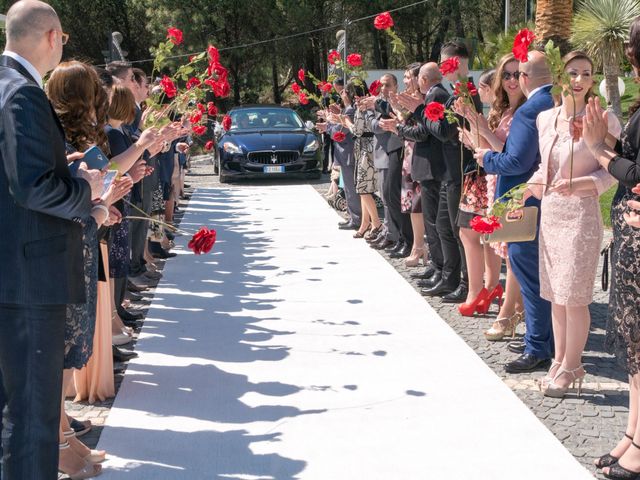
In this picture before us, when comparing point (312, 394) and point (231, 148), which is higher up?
point (231, 148)

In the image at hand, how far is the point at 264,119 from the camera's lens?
18.2 meters

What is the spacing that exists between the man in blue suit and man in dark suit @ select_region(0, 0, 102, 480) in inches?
118

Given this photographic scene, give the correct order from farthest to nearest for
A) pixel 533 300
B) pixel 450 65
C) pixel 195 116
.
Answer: pixel 195 116, pixel 450 65, pixel 533 300

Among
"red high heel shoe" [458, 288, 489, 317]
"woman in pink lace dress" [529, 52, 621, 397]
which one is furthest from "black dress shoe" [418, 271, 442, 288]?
"woman in pink lace dress" [529, 52, 621, 397]

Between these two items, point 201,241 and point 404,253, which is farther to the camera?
point 404,253

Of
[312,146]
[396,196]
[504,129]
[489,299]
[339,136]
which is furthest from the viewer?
Answer: [312,146]

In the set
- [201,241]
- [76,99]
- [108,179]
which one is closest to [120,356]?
[201,241]

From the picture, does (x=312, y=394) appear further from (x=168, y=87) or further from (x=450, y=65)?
(x=168, y=87)

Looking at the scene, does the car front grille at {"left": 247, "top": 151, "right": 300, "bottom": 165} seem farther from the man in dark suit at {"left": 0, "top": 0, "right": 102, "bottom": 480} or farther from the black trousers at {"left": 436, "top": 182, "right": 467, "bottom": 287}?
the man in dark suit at {"left": 0, "top": 0, "right": 102, "bottom": 480}

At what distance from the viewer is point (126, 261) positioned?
6.04 metres

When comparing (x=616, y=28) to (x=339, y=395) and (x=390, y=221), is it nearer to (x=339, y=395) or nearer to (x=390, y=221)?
(x=390, y=221)

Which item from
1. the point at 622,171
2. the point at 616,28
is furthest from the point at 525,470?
the point at 616,28

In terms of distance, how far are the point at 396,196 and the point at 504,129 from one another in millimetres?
3350

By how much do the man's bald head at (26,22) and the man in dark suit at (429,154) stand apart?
4.46 meters
